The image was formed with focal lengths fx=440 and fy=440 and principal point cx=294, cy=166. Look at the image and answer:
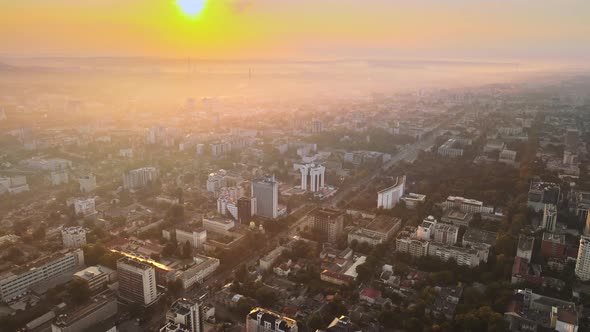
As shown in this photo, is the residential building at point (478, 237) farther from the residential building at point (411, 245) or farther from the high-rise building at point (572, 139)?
the high-rise building at point (572, 139)

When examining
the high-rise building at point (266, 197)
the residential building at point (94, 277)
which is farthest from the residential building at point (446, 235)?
the residential building at point (94, 277)

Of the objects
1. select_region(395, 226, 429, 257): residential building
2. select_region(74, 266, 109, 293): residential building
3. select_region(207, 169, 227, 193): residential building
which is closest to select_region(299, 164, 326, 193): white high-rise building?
select_region(207, 169, 227, 193): residential building

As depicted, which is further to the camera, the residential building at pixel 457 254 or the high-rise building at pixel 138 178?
the high-rise building at pixel 138 178

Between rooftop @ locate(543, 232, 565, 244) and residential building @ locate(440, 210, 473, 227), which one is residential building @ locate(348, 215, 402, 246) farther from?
rooftop @ locate(543, 232, 565, 244)

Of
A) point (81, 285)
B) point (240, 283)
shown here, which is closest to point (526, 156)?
point (240, 283)

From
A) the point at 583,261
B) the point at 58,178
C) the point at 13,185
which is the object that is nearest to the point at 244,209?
the point at 58,178
